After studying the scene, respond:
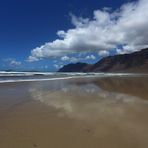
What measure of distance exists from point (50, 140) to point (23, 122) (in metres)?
1.70

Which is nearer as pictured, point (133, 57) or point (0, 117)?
point (0, 117)

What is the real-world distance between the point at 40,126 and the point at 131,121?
2701 millimetres

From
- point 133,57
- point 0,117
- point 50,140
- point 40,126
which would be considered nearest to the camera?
point 50,140

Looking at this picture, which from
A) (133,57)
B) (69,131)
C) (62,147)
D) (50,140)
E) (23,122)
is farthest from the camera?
(133,57)

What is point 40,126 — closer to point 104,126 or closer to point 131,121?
point 104,126

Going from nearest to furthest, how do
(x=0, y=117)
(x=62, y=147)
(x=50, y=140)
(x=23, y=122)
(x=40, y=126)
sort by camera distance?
(x=62, y=147) < (x=50, y=140) < (x=40, y=126) < (x=23, y=122) < (x=0, y=117)

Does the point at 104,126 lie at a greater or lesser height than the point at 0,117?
lesser

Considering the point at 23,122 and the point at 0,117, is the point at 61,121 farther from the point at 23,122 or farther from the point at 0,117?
the point at 0,117

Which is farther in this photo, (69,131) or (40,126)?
(40,126)

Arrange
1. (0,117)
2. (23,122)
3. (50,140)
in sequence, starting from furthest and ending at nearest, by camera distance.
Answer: (0,117), (23,122), (50,140)

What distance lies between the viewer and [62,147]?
418 cm

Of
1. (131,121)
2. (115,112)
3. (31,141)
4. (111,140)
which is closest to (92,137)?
(111,140)

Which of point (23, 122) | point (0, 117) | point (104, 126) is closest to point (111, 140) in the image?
point (104, 126)

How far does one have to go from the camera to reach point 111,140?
4.57m
